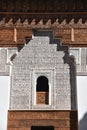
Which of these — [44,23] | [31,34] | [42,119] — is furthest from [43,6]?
[42,119]

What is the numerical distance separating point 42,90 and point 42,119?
1.84ft

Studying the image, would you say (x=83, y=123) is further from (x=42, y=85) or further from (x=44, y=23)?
(x=44, y=23)

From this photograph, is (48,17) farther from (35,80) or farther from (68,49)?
(35,80)

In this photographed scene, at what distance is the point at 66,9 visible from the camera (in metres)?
8.07

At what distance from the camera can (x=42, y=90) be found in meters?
7.76

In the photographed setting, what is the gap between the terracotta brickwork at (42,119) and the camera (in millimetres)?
7500

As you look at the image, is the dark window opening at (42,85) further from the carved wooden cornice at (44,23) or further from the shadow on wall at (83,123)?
the carved wooden cornice at (44,23)

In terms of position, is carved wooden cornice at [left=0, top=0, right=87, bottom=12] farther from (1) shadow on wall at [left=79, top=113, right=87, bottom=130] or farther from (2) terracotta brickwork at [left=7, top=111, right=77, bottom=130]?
(1) shadow on wall at [left=79, top=113, right=87, bottom=130]

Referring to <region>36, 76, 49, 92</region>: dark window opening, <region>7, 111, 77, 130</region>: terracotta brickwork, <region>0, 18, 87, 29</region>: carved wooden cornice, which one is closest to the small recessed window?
<region>36, 76, 49, 92</region>: dark window opening

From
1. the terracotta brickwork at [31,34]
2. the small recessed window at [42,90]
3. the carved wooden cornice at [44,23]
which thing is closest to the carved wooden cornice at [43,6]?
the carved wooden cornice at [44,23]

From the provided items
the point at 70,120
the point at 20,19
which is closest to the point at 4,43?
the point at 20,19

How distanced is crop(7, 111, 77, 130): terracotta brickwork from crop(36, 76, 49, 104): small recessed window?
9.4 inches

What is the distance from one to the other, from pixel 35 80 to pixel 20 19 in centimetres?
125

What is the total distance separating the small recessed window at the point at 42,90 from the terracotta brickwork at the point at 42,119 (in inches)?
9.4
